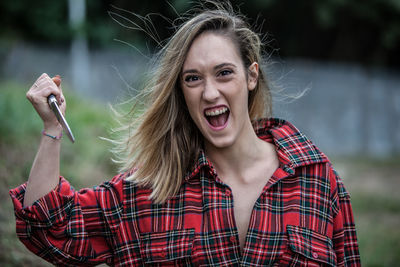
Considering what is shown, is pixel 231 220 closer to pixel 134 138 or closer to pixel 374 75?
pixel 134 138

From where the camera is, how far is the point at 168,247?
8.13 ft

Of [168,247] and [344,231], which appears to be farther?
[344,231]

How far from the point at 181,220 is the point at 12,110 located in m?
4.53

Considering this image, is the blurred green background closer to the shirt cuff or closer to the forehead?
the forehead

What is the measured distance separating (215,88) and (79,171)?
3.38 meters

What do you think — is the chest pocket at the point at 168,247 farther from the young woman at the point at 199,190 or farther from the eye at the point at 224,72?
the eye at the point at 224,72

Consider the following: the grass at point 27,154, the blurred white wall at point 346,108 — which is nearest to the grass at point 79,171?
the grass at point 27,154

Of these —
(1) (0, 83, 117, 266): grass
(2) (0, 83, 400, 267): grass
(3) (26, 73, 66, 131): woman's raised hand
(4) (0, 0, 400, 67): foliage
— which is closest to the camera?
(3) (26, 73, 66, 131): woman's raised hand

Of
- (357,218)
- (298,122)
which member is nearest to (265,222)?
(357,218)

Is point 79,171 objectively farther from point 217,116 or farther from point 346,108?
point 346,108

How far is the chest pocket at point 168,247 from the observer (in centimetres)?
246

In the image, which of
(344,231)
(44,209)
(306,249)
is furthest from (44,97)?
(344,231)

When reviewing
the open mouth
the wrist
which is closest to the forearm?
the wrist

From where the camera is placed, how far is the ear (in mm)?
2822
